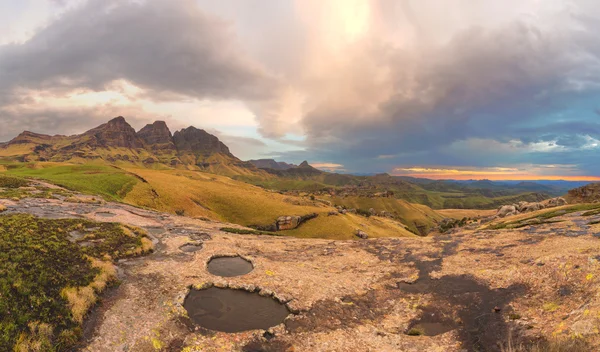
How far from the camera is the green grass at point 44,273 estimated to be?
49.6 ft

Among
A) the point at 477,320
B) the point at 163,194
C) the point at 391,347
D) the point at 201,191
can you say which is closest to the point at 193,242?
the point at 391,347

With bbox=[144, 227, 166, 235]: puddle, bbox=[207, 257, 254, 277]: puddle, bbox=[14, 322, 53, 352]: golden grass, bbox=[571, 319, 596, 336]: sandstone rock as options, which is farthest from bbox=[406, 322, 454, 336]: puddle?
bbox=[144, 227, 166, 235]: puddle

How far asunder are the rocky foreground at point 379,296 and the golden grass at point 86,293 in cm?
82

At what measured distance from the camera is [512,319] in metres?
19.5

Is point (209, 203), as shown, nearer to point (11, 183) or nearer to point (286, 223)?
point (286, 223)

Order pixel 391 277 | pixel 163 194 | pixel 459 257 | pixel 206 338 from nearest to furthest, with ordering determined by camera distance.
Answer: pixel 206 338
pixel 391 277
pixel 459 257
pixel 163 194

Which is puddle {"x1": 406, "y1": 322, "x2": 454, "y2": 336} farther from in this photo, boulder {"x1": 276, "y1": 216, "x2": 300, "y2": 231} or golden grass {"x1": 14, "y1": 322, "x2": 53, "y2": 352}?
boulder {"x1": 276, "y1": 216, "x2": 300, "y2": 231}

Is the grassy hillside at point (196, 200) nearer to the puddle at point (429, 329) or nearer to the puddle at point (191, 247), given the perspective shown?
the puddle at point (191, 247)

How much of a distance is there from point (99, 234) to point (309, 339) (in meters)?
30.4

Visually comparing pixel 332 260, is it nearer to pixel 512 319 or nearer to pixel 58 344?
pixel 512 319

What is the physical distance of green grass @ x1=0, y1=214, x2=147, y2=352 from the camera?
15133 mm

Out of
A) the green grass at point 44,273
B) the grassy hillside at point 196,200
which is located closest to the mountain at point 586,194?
the grassy hillside at point 196,200

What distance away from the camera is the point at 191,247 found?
3681 cm

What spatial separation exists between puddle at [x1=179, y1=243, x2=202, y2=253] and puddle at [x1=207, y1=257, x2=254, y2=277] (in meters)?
4.09
